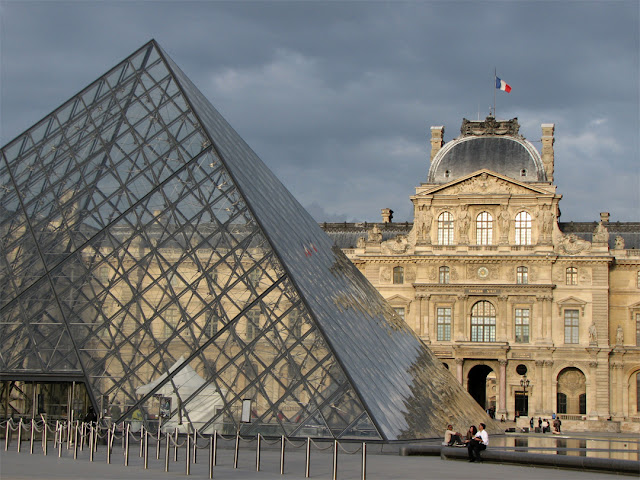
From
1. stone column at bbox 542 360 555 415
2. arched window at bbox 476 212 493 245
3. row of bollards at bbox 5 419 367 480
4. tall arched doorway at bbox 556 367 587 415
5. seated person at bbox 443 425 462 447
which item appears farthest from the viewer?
arched window at bbox 476 212 493 245

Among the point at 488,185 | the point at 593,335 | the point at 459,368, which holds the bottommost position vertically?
the point at 459,368

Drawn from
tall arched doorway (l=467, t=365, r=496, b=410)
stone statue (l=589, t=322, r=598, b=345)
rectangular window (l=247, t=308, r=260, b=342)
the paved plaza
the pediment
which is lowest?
the paved plaza

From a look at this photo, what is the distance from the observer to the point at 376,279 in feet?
196

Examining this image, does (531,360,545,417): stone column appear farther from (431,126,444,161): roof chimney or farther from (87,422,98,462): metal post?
(87,422,98,462): metal post

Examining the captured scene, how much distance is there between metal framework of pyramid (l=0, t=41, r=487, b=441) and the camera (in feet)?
65.1

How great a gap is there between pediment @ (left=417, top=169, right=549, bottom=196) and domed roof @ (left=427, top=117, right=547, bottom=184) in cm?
91

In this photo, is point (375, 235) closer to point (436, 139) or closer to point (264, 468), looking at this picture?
point (436, 139)

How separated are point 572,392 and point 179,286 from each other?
40.7m

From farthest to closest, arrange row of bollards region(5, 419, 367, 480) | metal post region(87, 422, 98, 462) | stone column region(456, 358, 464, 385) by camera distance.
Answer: stone column region(456, 358, 464, 385) < metal post region(87, 422, 98, 462) < row of bollards region(5, 419, 367, 480)

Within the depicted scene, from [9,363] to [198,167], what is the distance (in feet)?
20.3

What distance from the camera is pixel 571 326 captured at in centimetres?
5728

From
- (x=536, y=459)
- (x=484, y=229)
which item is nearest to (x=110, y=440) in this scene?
(x=536, y=459)

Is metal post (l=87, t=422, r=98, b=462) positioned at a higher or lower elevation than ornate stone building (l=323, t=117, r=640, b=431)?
lower

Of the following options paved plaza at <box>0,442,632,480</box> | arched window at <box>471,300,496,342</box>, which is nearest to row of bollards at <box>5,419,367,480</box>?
paved plaza at <box>0,442,632,480</box>
